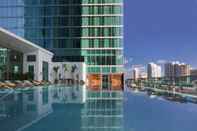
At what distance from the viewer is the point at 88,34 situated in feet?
185

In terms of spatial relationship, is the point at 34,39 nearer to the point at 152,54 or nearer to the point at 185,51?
the point at 152,54

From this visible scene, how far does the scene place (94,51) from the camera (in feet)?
184

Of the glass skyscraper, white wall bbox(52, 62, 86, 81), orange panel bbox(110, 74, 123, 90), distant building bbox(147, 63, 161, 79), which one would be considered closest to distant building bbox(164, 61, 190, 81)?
distant building bbox(147, 63, 161, 79)

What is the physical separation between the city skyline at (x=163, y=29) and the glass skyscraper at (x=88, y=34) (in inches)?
852

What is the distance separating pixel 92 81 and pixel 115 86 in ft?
11.7

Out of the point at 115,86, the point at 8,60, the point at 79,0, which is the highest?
the point at 79,0

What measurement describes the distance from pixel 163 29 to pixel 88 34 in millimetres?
40448

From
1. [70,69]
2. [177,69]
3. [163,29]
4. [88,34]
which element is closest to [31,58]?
[70,69]

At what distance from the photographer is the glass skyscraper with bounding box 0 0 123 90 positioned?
183 ft

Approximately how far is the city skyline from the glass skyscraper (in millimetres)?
21647

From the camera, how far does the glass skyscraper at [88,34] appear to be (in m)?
55.8

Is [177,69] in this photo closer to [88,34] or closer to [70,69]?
[88,34]

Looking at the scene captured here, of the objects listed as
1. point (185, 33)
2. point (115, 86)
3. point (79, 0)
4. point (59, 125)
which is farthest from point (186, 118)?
point (185, 33)

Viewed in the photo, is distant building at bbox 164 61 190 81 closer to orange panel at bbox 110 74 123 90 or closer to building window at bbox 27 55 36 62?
orange panel at bbox 110 74 123 90
